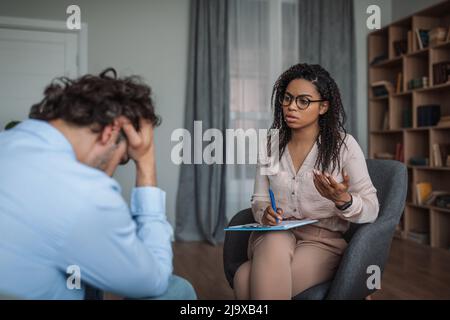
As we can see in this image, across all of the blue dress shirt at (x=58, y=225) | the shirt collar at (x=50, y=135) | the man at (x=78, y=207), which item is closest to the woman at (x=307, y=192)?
the man at (x=78, y=207)

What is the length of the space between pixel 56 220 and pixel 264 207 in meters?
0.90

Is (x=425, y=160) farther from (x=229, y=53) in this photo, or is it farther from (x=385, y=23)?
(x=229, y=53)

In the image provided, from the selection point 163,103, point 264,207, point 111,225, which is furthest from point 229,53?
point 111,225

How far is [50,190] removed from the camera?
752mm

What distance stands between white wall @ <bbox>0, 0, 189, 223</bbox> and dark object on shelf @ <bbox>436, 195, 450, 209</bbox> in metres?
2.30

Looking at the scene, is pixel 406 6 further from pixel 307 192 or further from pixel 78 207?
pixel 78 207

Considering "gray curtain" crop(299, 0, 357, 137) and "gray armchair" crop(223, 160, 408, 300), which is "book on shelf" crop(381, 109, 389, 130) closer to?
"gray curtain" crop(299, 0, 357, 137)

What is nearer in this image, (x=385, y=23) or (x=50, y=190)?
(x=50, y=190)

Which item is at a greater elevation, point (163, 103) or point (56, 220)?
point (163, 103)

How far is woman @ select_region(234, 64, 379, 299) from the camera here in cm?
130

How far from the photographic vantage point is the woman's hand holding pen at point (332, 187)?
1.26m

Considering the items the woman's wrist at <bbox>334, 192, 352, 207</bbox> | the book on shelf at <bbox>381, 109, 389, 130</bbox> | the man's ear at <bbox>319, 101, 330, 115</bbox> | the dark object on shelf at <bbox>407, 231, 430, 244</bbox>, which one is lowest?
the dark object on shelf at <bbox>407, 231, 430, 244</bbox>

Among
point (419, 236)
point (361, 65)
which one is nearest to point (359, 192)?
point (419, 236)

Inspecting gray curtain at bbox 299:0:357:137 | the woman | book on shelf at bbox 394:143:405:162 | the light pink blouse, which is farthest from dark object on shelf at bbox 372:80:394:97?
the light pink blouse
